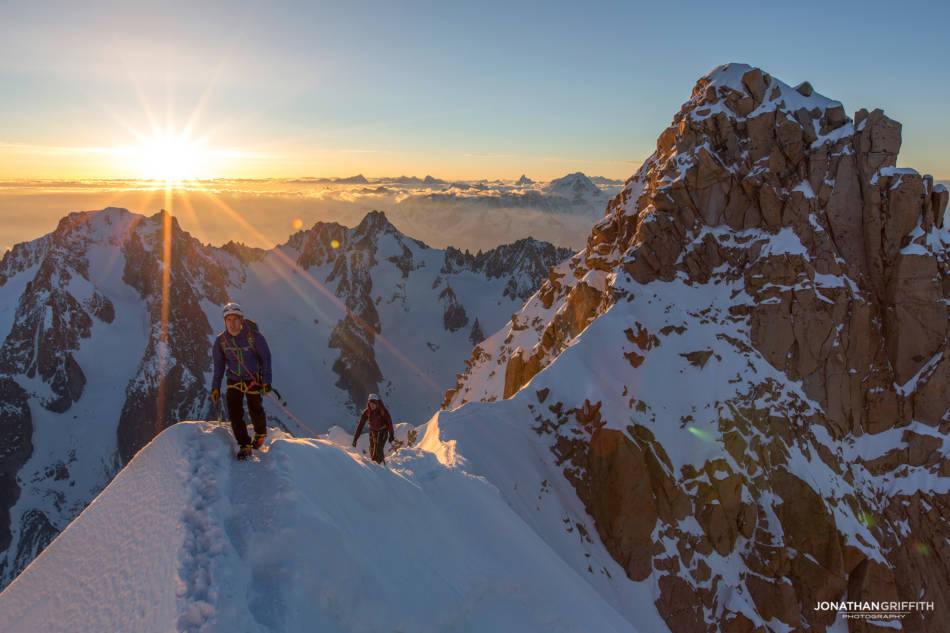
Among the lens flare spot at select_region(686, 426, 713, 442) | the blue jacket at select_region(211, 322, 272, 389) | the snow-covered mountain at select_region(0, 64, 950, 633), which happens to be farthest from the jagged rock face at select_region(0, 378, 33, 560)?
the lens flare spot at select_region(686, 426, 713, 442)

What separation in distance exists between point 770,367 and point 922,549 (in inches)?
698

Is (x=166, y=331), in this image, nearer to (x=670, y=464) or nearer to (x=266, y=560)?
(x=670, y=464)

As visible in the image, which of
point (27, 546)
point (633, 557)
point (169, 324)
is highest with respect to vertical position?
point (633, 557)

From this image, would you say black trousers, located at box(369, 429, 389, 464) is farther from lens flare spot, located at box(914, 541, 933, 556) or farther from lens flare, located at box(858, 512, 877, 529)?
lens flare spot, located at box(914, 541, 933, 556)

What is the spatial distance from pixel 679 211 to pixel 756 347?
1447 centimetres

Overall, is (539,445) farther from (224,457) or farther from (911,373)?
(911,373)

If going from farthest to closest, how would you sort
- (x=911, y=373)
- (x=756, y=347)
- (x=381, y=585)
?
(x=911, y=373), (x=756, y=347), (x=381, y=585)

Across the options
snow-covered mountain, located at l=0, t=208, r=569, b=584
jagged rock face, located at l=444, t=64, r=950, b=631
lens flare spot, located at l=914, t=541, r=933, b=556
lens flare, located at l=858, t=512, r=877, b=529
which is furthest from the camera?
snow-covered mountain, located at l=0, t=208, r=569, b=584

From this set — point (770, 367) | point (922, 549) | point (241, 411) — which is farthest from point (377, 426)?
point (922, 549)

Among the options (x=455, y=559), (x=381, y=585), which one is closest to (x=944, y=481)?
(x=455, y=559)

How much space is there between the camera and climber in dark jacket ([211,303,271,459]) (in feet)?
37.1

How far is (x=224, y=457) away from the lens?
1027 centimetres

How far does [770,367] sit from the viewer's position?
39375 millimetres

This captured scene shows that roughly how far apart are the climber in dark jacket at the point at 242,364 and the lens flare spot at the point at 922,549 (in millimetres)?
49552
